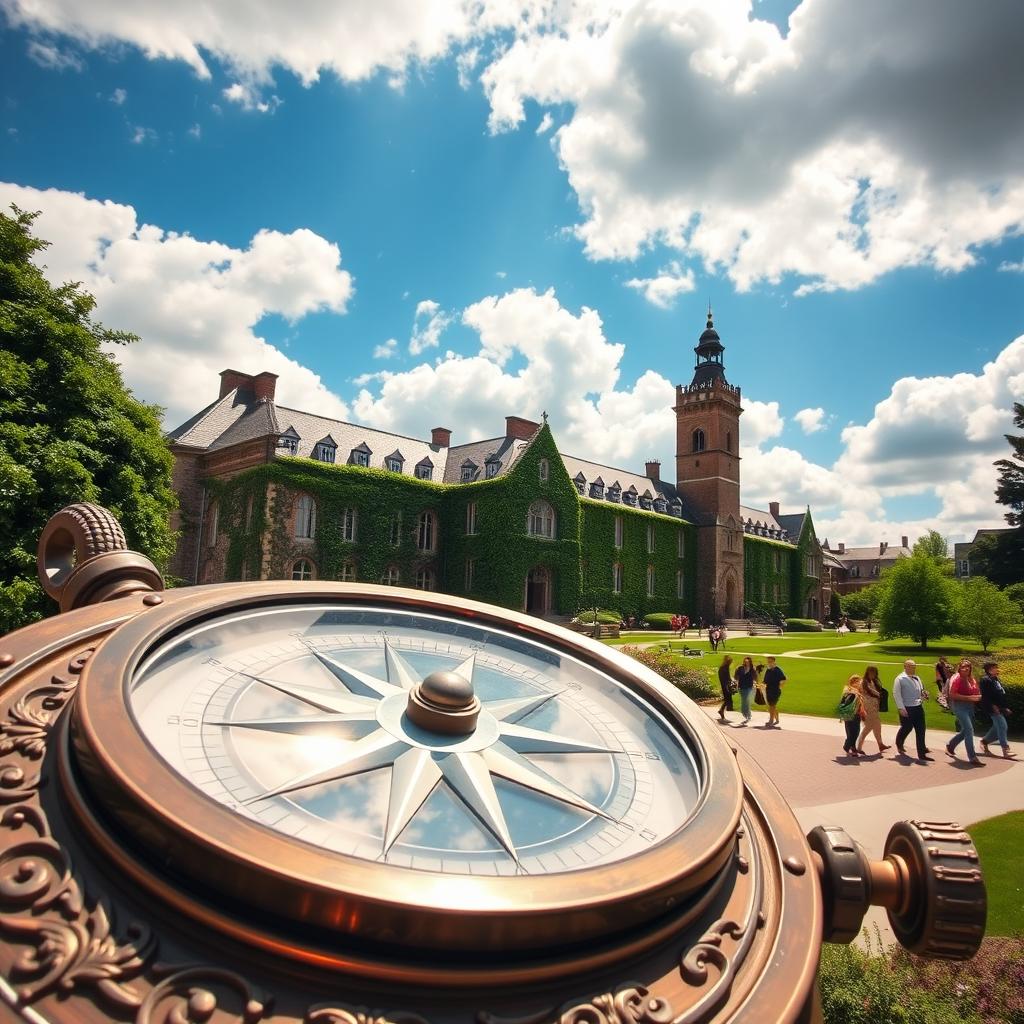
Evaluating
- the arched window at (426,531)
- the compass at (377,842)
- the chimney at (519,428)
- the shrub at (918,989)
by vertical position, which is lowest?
the shrub at (918,989)

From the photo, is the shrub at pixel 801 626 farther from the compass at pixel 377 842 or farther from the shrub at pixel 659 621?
the compass at pixel 377 842

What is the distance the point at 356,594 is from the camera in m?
2.10

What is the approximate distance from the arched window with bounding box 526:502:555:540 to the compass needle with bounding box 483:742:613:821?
3160cm

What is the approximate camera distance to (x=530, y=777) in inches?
60.4

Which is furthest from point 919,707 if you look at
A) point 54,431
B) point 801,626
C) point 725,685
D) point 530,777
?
point 801,626

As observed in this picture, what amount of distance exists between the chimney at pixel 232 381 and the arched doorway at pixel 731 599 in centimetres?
3316

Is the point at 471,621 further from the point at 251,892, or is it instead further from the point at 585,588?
the point at 585,588

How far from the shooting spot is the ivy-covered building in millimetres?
28938

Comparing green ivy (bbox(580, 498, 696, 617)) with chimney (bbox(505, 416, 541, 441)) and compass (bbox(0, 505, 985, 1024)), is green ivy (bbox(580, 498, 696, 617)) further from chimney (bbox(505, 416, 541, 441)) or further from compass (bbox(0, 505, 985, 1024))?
compass (bbox(0, 505, 985, 1024))

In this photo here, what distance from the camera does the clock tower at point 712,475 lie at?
46.9 meters

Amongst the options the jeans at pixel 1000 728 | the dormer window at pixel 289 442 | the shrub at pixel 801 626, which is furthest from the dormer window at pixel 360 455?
the shrub at pixel 801 626

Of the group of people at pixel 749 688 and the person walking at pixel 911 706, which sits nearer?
the person walking at pixel 911 706

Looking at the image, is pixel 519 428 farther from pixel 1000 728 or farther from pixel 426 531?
pixel 1000 728

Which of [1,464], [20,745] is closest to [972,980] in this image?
[20,745]
